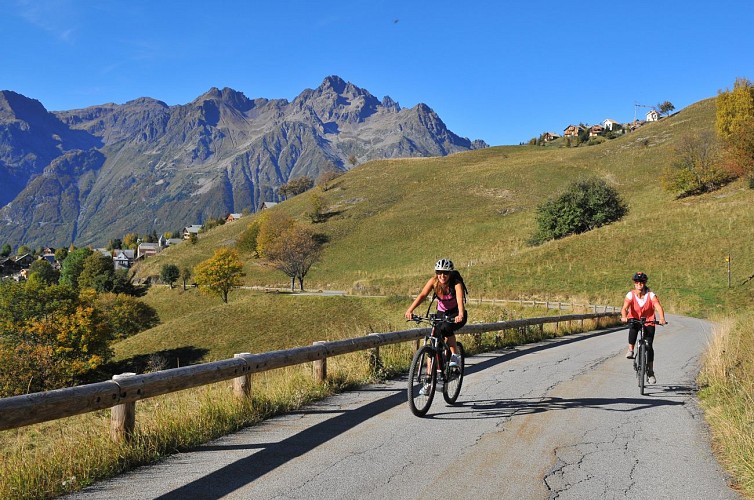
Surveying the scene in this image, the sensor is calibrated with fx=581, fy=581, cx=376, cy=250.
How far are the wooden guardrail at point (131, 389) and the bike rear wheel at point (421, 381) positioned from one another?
2.18 m

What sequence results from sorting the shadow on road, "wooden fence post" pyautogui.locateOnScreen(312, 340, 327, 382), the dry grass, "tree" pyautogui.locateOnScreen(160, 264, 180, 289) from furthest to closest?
"tree" pyautogui.locateOnScreen(160, 264, 180, 289) → "wooden fence post" pyautogui.locateOnScreen(312, 340, 327, 382) → the dry grass → the shadow on road

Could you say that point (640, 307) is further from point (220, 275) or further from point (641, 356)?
point (220, 275)

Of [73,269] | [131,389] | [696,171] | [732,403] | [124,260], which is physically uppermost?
[124,260]

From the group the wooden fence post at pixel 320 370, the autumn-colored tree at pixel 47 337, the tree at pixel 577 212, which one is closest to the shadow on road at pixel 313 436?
the wooden fence post at pixel 320 370

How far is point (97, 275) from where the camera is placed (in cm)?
9569

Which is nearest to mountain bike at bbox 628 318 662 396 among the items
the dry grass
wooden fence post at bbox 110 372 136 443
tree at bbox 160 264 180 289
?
the dry grass

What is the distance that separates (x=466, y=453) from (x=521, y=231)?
7443 centimetres

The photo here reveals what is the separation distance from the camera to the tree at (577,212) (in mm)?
66688

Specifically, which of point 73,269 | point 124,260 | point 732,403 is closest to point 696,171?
point 732,403

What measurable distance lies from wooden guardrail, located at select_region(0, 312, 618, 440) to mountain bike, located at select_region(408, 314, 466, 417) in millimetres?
2179

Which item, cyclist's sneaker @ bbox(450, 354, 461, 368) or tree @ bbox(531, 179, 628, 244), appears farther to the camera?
tree @ bbox(531, 179, 628, 244)

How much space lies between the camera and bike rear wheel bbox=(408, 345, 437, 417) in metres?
7.95

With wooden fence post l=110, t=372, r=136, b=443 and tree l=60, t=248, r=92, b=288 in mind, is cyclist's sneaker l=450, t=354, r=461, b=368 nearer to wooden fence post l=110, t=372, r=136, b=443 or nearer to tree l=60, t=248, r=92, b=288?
wooden fence post l=110, t=372, r=136, b=443

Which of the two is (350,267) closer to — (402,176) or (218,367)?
(402,176)
